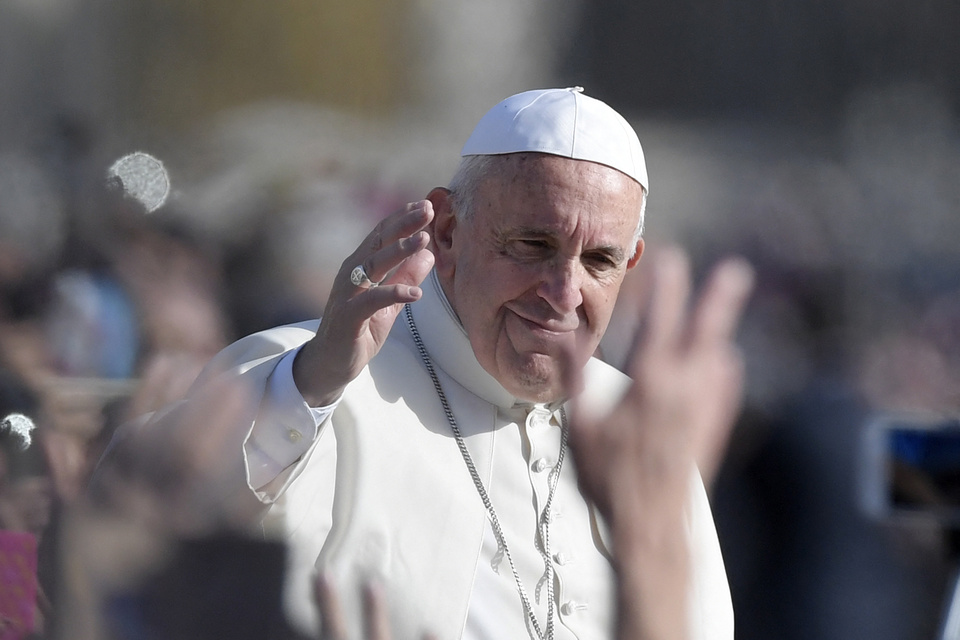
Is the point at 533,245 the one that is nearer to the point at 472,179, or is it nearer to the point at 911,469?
the point at 472,179

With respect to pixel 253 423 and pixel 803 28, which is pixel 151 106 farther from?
pixel 253 423

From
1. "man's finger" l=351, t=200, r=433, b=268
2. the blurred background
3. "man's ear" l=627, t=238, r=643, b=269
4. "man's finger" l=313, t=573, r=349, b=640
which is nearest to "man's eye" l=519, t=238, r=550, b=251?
"man's ear" l=627, t=238, r=643, b=269

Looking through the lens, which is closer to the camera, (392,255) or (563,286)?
(392,255)

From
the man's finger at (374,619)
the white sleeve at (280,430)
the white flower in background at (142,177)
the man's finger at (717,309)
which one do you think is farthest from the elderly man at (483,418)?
the white flower in background at (142,177)

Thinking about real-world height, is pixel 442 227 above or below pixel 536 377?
above

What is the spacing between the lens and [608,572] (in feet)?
7.89

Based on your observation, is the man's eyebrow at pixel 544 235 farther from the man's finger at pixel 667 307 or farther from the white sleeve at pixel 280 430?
the man's finger at pixel 667 307

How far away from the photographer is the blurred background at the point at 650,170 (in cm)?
315

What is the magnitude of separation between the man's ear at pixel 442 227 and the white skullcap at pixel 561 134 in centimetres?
12

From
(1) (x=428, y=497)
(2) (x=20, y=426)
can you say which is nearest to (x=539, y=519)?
(1) (x=428, y=497)

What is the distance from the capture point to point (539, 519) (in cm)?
243

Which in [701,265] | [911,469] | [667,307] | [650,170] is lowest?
[911,469]

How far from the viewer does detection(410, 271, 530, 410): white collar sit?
2523 millimetres

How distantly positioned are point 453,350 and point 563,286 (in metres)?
0.39
